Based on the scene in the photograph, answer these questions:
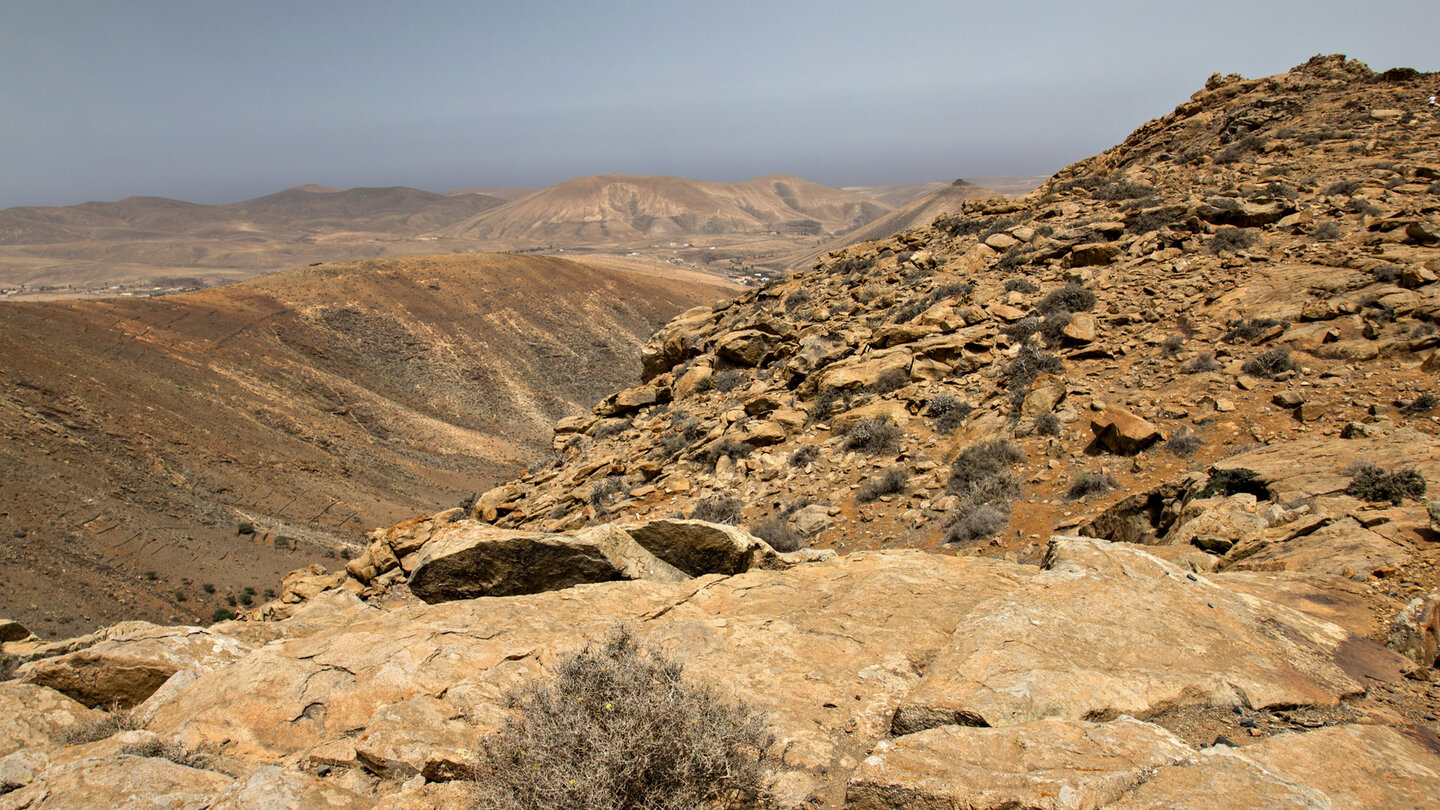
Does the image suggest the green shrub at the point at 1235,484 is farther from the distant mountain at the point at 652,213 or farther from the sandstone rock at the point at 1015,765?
the distant mountain at the point at 652,213

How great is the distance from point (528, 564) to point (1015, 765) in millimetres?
4575

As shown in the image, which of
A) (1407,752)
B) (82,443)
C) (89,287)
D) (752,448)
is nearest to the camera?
(1407,752)

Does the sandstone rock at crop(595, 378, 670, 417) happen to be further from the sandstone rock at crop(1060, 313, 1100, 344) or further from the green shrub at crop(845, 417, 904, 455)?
the sandstone rock at crop(1060, 313, 1100, 344)

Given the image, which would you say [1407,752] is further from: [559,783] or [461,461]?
[461,461]

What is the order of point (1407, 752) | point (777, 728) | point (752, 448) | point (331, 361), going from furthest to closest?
1. point (331, 361)
2. point (752, 448)
3. point (777, 728)
4. point (1407, 752)

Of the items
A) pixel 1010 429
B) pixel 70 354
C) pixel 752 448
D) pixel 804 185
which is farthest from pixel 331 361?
pixel 804 185

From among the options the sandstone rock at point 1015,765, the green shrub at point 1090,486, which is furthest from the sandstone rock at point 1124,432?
the sandstone rock at point 1015,765

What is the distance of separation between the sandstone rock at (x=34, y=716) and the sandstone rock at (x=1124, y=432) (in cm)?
984

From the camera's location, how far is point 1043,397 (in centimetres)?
901

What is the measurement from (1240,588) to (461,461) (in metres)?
34.4

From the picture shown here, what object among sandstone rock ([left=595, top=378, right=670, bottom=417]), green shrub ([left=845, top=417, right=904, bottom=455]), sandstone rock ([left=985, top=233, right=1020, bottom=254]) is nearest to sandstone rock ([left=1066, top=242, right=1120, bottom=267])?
sandstone rock ([left=985, top=233, right=1020, bottom=254])

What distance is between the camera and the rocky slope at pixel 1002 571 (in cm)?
288

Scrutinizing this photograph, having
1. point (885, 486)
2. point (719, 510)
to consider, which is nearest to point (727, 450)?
point (719, 510)

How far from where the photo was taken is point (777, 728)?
326 cm
